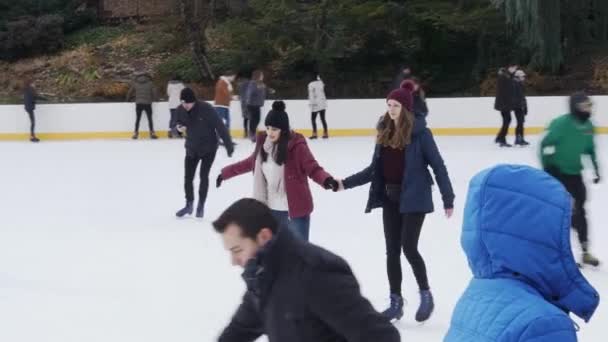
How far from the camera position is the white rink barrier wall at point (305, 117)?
1700 centimetres

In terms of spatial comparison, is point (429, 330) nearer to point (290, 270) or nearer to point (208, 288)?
point (208, 288)

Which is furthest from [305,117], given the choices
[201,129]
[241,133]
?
[201,129]

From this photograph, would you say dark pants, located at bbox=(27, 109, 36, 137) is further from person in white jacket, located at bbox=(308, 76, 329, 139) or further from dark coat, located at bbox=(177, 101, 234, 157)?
dark coat, located at bbox=(177, 101, 234, 157)

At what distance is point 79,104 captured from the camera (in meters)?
18.2

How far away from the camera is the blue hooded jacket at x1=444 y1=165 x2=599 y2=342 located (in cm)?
154

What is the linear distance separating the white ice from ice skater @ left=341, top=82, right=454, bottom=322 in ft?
1.69

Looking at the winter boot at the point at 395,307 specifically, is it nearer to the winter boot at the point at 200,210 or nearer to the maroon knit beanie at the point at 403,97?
the maroon knit beanie at the point at 403,97

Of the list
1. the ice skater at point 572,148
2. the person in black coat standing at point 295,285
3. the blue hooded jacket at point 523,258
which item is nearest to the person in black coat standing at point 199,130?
the ice skater at point 572,148

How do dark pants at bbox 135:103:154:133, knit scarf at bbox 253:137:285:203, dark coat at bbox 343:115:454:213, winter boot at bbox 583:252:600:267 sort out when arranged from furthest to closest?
dark pants at bbox 135:103:154:133 < winter boot at bbox 583:252:600:267 < knit scarf at bbox 253:137:285:203 < dark coat at bbox 343:115:454:213

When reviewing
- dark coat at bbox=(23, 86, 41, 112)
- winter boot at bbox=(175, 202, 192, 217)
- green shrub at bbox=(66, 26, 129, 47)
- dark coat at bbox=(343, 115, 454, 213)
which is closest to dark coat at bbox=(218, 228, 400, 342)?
dark coat at bbox=(343, 115, 454, 213)

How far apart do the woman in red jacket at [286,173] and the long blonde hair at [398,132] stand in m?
0.55

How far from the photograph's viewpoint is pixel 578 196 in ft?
21.2

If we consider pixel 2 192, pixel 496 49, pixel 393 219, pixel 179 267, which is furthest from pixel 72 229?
pixel 496 49

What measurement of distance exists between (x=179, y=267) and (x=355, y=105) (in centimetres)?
1142
